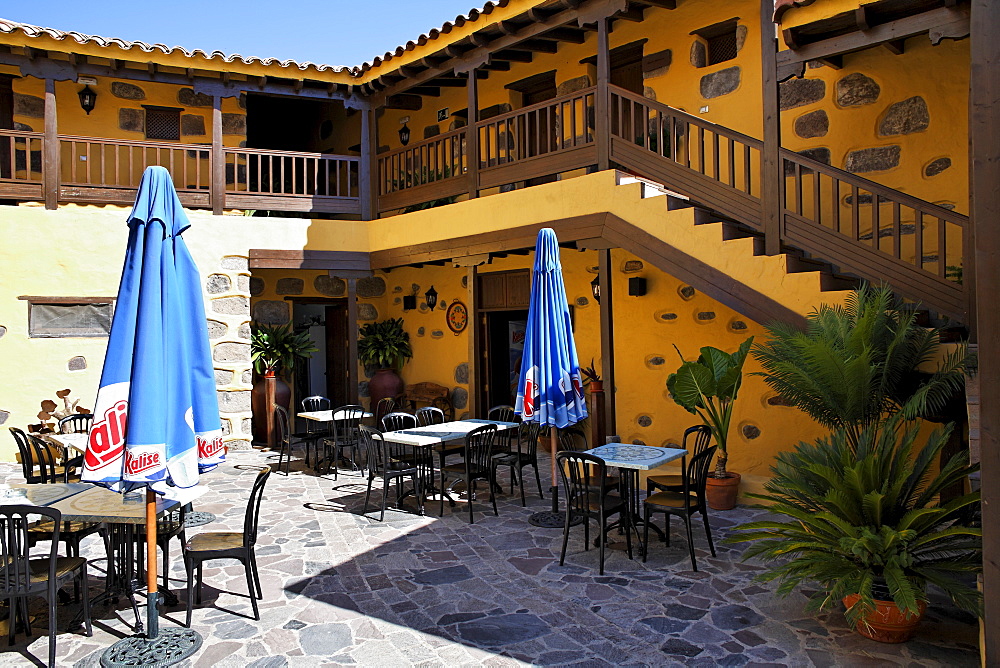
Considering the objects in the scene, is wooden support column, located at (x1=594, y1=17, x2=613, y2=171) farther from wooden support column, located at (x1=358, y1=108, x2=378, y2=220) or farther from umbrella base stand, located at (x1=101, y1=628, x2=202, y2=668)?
umbrella base stand, located at (x1=101, y1=628, x2=202, y2=668)

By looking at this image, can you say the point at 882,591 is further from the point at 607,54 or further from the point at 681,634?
the point at 607,54

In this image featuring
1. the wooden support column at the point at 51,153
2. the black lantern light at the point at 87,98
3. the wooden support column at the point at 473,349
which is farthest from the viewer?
the black lantern light at the point at 87,98

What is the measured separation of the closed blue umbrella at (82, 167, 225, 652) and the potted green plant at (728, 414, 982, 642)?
326 centimetres

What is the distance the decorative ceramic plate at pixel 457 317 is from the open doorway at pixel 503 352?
15.7 inches

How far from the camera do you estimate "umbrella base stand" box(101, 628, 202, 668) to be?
3.76 m

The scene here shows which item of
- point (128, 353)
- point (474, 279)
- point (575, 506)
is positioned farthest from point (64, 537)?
point (474, 279)

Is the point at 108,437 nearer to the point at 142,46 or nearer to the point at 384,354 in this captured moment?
the point at 142,46

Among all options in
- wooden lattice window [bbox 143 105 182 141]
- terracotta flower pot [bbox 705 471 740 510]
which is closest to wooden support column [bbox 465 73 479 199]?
terracotta flower pot [bbox 705 471 740 510]

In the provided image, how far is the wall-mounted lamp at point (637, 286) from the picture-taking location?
896cm

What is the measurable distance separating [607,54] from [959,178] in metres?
3.68

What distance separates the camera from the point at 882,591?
12.9 feet

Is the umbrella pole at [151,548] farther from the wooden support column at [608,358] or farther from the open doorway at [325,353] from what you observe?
the open doorway at [325,353]

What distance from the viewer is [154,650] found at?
12.7 feet

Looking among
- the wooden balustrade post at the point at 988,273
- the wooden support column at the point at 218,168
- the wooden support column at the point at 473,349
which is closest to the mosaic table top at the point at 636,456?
the wooden balustrade post at the point at 988,273
